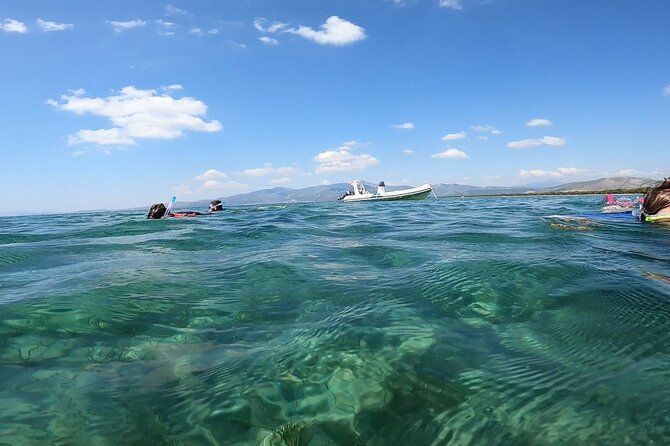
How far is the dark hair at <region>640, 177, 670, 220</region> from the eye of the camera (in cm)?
1152

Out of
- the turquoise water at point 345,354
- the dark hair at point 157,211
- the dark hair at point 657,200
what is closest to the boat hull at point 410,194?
the dark hair at point 157,211

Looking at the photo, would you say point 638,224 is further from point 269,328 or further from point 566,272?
point 269,328

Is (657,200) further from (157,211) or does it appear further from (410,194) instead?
(410,194)

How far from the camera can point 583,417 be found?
217 centimetres

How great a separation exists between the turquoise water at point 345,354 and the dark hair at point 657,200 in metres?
7.25

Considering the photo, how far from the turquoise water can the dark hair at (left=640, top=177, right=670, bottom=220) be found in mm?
7247

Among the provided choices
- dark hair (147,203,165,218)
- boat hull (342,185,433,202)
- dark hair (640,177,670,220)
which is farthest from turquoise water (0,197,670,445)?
boat hull (342,185,433,202)

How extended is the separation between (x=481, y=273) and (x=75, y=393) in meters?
5.27

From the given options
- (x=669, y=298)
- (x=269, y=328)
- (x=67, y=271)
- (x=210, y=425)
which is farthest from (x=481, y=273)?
(x=67, y=271)

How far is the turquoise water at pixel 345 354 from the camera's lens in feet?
7.29

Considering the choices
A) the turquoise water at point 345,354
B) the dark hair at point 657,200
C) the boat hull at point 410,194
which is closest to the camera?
the turquoise water at point 345,354

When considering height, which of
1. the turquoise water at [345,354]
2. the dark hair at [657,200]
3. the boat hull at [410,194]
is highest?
the boat hull at [410,194]

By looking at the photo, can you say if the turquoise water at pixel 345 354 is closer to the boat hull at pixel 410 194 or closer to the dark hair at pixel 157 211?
the dark hair at pixel 157 211

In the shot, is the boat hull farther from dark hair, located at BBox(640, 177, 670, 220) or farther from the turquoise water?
the turquoise water
